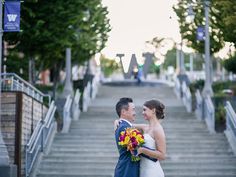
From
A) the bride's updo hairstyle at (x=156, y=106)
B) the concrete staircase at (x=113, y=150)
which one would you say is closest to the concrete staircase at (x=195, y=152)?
the concrete staircase at (x=113, y=150)

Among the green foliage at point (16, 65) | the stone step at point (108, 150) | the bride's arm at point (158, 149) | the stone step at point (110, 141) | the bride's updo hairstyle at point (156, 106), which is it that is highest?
the green foliage at point (16, 65)

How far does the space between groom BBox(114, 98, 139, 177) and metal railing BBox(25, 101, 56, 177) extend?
877 cm

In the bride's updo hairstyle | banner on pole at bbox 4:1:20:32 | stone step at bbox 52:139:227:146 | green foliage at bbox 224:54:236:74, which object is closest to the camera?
the bride's updo hairstyle

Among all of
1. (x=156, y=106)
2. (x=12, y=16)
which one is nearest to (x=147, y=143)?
(x=156, y=106)

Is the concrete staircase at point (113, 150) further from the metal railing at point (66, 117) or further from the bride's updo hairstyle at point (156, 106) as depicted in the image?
the bride's updo hairstyle at point (156, 106)

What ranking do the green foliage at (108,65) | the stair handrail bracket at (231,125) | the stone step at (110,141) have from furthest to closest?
the green foliage at (108,65)
the stone step at (110,141)
the stair handrail bracket at (231,125)

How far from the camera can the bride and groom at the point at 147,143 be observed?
7383mm

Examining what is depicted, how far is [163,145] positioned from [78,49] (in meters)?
20.3

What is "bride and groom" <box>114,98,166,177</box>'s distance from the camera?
291 inches

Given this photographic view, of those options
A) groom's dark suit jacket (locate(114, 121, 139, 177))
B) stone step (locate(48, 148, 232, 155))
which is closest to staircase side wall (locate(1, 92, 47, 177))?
stone step (locate(48, 148, 232, 155))

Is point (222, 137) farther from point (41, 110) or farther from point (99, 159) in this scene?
point (41, 110)

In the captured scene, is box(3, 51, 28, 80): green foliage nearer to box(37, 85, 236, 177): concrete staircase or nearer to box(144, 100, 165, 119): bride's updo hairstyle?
box(37, 85, 236, 177): concrete staircase

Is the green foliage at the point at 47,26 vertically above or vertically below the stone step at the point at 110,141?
Result: above

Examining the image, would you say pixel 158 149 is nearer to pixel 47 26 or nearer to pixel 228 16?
pixel 228 16
